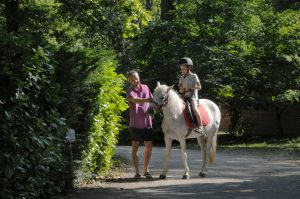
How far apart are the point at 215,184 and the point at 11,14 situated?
25.0 ft

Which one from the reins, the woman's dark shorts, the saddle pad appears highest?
the reins

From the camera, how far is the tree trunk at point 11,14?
50.0ft

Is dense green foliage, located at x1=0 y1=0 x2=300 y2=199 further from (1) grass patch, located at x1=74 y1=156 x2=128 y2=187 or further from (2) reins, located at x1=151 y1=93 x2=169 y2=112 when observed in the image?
(2) reins, located at x1=151 y1=93 x2=169 y2=112

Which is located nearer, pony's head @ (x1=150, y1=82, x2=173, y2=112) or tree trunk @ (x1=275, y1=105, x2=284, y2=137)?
pony's head @ (x1=150, y1=82, x2=173, y2=112)

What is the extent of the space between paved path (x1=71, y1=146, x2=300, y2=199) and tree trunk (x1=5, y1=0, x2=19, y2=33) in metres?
5.02

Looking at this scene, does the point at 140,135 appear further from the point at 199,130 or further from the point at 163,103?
the point at 199,130

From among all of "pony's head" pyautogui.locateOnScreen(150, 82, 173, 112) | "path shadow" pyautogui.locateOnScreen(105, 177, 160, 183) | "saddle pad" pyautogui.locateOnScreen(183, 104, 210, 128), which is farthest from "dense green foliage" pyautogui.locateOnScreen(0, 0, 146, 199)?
"saddle pad" pyautogui.locateOnScreen(183, 104, 210, 128)

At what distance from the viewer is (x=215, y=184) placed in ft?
37.0

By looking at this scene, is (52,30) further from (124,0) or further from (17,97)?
(17,97)

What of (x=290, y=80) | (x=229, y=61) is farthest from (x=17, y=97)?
(x=290, y=80)

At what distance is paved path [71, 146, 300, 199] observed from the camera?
32.3 ft

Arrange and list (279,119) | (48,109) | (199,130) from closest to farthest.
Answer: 1. (48,109)
2. (199,130)
3. (279,119)

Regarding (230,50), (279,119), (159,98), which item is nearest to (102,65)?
(159,98)

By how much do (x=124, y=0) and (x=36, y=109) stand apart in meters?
8.49
